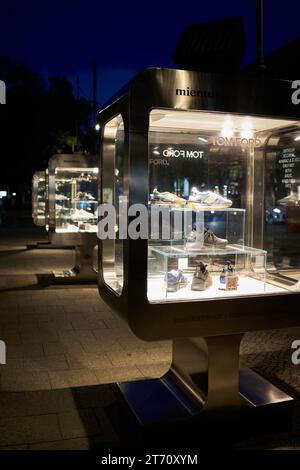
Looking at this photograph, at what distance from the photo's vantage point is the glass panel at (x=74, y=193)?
36.9 ft

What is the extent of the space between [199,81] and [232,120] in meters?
0.64

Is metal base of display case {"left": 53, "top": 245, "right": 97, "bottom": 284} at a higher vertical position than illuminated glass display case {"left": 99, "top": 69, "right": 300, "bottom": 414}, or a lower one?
lower

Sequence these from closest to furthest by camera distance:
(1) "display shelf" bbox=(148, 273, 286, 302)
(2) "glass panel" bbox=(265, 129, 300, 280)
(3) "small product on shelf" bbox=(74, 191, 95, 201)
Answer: (1) "display shelf" bbox=(148, 273, 286, 302) < (2) "glass panel" bbox=(265, 129, 300, 280) < (3) "small product on shelf" bbox=(74, 191, 95, 201)

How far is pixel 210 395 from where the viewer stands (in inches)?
158

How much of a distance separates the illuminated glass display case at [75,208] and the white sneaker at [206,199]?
20.8ft

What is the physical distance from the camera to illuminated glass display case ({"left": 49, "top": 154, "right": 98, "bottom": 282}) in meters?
10.6

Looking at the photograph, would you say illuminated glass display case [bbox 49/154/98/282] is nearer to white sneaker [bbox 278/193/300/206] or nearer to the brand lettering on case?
white sneaker [bbox 278/193/300/206]

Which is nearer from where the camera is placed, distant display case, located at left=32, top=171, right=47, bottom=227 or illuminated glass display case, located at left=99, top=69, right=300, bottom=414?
illuminated glass display case, located at left=99, top=69, right=300, bottom=414

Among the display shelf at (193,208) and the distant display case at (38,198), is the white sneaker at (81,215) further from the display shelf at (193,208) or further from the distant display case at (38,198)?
the display shelf at (193,208)

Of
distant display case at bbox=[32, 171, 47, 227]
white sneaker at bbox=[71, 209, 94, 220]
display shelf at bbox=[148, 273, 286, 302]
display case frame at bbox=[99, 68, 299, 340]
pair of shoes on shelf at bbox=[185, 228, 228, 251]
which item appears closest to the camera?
display case frame at bbox=[99, 68, 299, 340]

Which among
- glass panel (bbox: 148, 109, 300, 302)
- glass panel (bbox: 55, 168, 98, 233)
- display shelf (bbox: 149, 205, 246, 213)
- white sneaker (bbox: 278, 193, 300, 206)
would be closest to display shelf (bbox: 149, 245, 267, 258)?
glass panel (bbox: 148, 109, 300, 302)

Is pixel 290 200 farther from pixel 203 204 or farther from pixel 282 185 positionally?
pixel 203 204

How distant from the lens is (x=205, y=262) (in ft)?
13.5
